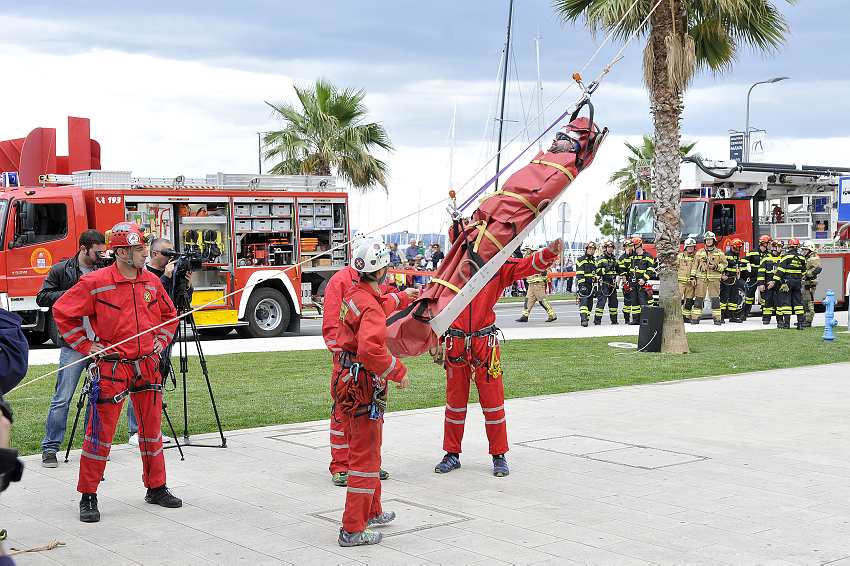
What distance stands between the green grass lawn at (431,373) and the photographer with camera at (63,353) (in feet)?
2.16

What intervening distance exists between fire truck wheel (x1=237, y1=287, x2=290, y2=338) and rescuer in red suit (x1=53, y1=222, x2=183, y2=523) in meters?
13.0

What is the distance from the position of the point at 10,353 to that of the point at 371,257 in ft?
9.92

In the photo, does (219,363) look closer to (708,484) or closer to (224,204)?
(224,204)

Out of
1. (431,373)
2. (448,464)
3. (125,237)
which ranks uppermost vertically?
(125,237)

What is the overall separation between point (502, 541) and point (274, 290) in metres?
14.7

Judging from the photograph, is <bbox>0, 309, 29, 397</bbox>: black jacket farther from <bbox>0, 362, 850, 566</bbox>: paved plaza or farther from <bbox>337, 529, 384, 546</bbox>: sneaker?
<bbox>337, 529, 384, 546</bbox>: sneaker

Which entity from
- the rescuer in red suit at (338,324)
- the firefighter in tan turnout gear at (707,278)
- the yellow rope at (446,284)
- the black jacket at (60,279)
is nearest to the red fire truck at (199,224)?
the firefighter in tan turnout gear at (707,278)

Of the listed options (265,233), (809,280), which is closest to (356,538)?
(265,233)

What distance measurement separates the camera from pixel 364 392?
6.49m

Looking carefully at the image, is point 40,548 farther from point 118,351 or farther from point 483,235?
point 483,235

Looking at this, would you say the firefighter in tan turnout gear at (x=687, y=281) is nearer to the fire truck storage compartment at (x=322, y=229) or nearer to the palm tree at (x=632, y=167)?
the fire truck storage compartment at (x=322, y=229)

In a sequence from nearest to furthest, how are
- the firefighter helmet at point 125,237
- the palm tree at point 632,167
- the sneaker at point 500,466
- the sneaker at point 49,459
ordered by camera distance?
the firefighter helmet at point 125,237 < the sneaker at point 500,466 < the sneaker at point 49,459 < the palm tree at point 632,167

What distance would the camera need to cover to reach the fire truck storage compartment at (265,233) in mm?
20516

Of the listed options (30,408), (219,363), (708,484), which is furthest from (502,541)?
(219,363)
